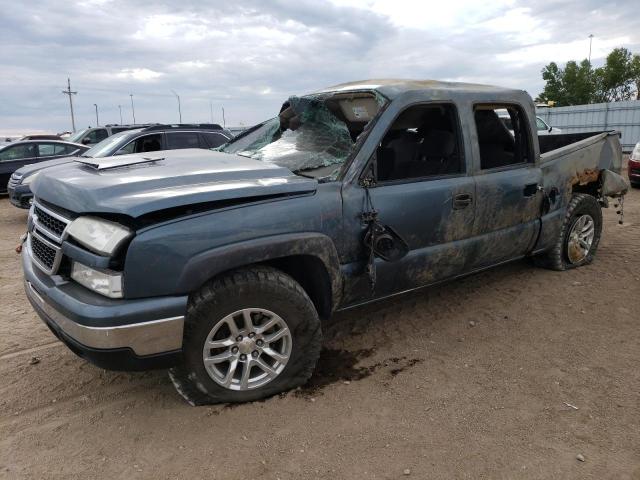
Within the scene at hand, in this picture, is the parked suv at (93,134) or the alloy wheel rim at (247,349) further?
the parked suv at (93,134)

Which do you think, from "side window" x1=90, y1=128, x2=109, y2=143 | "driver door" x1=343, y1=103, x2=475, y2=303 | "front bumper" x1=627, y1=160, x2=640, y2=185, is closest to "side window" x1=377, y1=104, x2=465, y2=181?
"driver door" x1=343, y1=103, x2=475, y2=303

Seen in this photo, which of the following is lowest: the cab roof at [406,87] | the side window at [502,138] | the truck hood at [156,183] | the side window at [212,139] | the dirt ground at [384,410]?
the dirt ground at [384,410]

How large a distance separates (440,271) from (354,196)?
1.04m

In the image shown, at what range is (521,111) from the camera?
14.0ft

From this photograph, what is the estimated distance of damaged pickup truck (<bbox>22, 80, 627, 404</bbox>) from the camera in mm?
2451

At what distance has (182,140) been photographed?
959 centimetres

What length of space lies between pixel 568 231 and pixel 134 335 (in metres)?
4.28

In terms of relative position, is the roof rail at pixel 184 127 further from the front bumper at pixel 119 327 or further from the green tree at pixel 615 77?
the green tree at pixel 615 77

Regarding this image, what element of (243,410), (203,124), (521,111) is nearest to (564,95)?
(203,124)


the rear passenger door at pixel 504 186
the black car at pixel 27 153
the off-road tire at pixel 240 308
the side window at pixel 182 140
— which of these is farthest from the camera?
the black car at pixel 27 153

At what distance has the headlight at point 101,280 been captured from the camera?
2402mm

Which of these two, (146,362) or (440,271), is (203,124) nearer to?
(440,271)

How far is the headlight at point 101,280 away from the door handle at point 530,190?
3.21 m

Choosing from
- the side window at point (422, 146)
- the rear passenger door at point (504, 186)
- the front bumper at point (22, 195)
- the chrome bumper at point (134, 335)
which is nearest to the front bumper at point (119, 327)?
the chrome bumper at point (134, 335)
